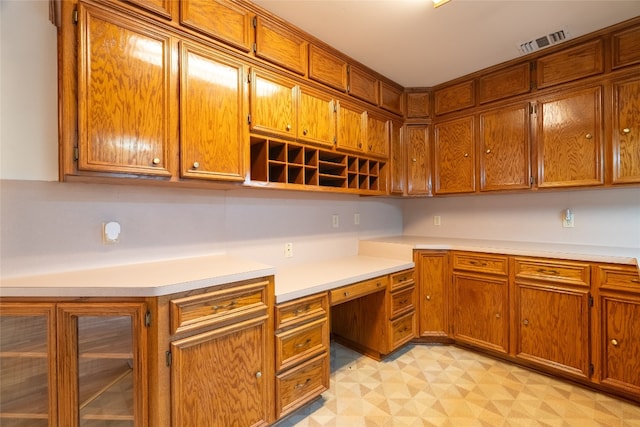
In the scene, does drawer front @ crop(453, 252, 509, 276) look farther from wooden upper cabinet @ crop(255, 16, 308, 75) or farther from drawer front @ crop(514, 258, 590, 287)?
wooden upper cabinet @ crop(255, 16, 308, 75)

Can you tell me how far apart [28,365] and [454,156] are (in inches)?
129

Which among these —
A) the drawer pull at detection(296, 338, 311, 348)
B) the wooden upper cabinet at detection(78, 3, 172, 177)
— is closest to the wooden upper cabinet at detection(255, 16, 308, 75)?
the wooden upper cabinet at detection(78, 3, 172, 177)

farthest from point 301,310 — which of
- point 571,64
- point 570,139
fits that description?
point 571,64

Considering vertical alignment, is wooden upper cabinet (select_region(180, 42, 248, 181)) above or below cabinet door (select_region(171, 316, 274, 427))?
above

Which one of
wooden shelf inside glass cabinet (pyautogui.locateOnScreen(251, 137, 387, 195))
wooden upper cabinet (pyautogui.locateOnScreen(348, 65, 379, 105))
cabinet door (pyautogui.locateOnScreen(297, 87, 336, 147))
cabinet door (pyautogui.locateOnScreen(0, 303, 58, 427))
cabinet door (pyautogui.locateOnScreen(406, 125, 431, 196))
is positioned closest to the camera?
cabinet door (pyautogui.locateOnScreen(0, 303, 58, 427))

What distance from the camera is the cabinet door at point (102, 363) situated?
47.5 inches

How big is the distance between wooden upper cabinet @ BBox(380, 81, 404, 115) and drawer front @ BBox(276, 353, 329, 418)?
2.25 m

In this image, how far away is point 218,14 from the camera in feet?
5.42

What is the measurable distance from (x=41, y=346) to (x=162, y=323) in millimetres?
493

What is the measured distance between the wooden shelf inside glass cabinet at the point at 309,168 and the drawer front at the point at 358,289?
2.49 feet

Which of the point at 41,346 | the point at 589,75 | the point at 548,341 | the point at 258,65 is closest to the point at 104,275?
the point at 41,346

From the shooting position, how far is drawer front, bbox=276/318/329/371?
1625 millimetres

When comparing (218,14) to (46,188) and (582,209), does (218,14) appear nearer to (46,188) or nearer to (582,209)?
(46,188)

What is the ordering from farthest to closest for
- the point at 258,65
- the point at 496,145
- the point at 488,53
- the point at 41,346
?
the point at 496,145
the point at 488,53
the point at 258,65
the point at 41,346
